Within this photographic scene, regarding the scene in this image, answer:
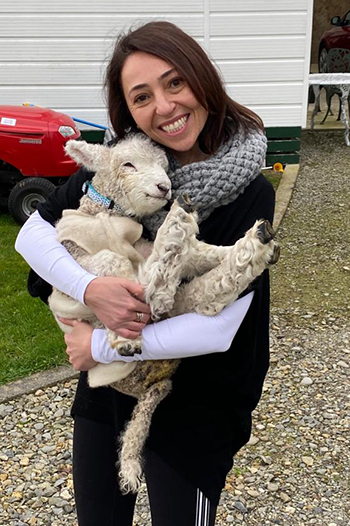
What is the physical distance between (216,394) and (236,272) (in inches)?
17.9

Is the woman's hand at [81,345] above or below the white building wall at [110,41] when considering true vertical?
above

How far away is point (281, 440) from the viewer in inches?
128

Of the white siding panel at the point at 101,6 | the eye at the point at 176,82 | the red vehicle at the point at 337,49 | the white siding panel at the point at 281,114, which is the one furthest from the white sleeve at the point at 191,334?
the red vehicle at the point at 337,49

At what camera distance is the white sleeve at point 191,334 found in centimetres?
150

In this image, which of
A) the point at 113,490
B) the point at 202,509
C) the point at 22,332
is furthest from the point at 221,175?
the point at 22,332

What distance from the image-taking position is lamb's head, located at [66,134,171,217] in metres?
1.63

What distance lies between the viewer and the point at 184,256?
4.95ft

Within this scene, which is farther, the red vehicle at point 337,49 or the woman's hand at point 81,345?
the red vehicle at point 337,49

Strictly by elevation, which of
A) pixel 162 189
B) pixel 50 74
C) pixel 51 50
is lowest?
pixel 50 74

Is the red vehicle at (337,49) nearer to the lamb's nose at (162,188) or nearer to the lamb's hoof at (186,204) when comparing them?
the lamb's nose at (162,188)

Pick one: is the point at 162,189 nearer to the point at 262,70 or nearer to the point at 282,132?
the point at 262,70

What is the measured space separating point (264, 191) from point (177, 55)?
463 millimetres

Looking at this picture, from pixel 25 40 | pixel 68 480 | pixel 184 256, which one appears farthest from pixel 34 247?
pixel 25 40

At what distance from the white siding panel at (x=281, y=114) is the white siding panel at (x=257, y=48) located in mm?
691
